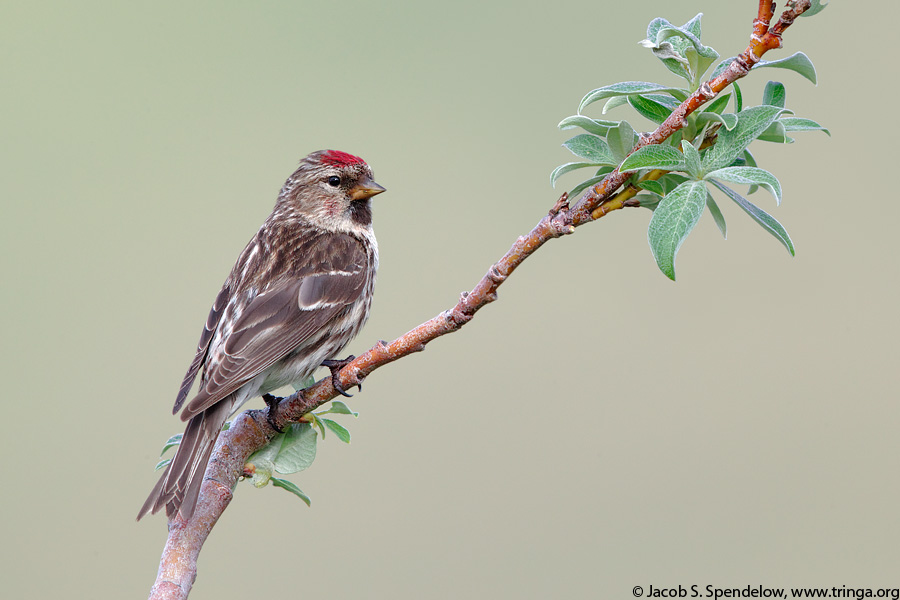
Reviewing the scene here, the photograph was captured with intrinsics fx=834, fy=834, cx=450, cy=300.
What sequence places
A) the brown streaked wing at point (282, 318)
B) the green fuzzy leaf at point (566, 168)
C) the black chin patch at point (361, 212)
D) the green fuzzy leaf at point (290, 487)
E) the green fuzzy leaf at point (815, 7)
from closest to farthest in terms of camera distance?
the green fuzzy leaf at point (815, 7)
the green fuzzy leaf at point (566, 168)
the green fuzzy leaf at point (290, 487)
the brown streaked wing at point (282, 318)
the black chin patch at point (361, 212)

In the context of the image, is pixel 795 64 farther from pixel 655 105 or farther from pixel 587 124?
pixel 587 124

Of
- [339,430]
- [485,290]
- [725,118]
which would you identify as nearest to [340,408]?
[339,430]

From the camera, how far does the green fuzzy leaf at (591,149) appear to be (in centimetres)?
155

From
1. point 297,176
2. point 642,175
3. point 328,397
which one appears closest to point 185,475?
point 328,397

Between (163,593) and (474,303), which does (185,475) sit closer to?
(163,593)

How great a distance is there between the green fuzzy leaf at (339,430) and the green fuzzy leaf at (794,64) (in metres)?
1.12

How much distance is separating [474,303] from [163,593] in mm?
724

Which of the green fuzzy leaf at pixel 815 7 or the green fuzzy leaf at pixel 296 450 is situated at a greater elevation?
the green fuzzy leaf at pixel 815 7

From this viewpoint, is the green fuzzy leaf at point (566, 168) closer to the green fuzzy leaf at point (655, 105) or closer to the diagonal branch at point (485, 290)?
the diagonal branch at point (485, 290)

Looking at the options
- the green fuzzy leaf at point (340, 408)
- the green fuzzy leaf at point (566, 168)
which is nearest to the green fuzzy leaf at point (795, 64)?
the green fuzzy leaf at point (566, 168)

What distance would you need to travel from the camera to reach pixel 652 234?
4.59 ft

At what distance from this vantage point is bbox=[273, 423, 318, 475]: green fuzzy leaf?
1.83 metres

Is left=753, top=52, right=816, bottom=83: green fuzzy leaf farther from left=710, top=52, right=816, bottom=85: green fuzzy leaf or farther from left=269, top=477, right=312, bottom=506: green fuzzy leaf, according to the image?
left=269, top=477, right=312, bottom=506: green fuzzy leaf

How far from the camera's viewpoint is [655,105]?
1.61 meters
